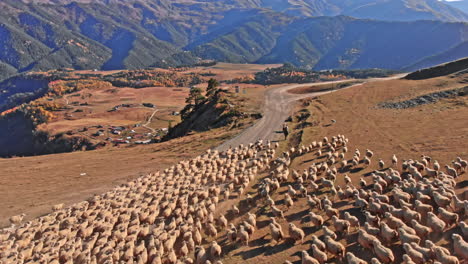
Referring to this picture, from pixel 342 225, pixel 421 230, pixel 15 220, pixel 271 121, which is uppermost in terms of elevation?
pixel 421 230

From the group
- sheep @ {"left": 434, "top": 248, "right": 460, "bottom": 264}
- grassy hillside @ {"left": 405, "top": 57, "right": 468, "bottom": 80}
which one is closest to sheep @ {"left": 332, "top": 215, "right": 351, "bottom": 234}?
sheep @ {"left": 434, "top": 248, "right": 460, "bottom": 264}

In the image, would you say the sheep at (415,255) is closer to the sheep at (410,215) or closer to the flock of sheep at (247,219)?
the flock of sheep at (247,219)

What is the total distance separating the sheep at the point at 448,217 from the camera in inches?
842

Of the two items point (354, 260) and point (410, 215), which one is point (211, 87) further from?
point (354, 260)

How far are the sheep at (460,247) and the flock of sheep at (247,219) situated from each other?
55 mm

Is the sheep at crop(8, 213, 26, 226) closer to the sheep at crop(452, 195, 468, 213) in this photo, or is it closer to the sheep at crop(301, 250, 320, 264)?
the sheep at crop(301, 250, 320, 264)

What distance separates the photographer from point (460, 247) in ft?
59.7

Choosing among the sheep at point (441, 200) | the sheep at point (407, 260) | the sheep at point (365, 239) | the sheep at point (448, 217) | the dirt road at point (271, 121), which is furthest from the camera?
the dirt road at point (271, 121)

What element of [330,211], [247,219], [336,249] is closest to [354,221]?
[330,211]

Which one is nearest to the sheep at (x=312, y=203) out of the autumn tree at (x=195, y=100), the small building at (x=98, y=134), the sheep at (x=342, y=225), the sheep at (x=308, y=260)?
the sheep at (x=342, y=225)

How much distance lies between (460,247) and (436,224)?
9.38 ft

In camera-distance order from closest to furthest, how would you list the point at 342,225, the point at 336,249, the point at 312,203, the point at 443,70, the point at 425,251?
the point at 425,251 → the point at 336,249 → the point at 342,225 → the point at 312,203 → the point at 443,70

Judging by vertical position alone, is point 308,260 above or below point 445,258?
below

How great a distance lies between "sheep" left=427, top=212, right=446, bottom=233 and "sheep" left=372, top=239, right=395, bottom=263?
4.41m
